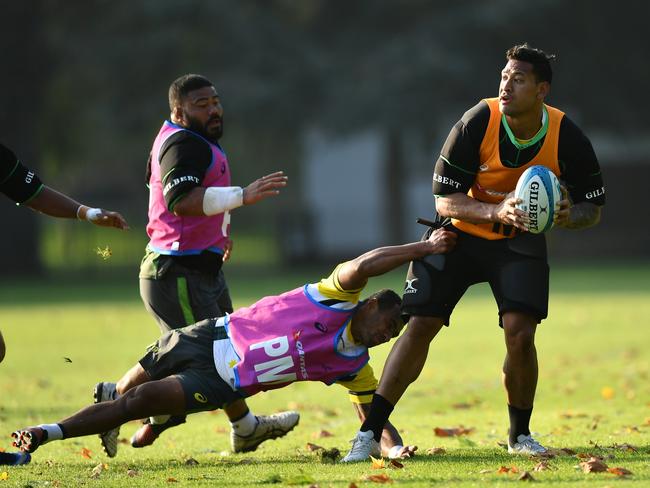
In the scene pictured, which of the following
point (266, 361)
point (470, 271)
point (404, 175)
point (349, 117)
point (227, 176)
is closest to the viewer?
point (266, 361)

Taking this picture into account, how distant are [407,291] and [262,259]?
3463 centimetres

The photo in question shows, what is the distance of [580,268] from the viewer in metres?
33.2

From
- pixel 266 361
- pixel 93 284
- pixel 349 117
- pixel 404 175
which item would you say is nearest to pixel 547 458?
pixel 266 361

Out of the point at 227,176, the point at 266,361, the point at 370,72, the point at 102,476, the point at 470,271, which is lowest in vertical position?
the point at 102,476

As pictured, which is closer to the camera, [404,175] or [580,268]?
[580,268]

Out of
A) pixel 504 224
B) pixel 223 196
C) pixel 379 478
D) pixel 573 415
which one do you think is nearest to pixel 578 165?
pixel 504 224

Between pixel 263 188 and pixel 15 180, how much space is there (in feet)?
5.28

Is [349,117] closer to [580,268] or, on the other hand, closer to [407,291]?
[580,268]

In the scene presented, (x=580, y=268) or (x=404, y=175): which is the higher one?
(x=404, y=175)

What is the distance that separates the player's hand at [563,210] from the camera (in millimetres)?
7289

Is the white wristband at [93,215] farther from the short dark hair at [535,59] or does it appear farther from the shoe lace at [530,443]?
the shoe lace at [530,443]

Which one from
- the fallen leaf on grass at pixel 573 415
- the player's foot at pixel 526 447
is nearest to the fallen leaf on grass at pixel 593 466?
the player's foot at pixel 526 447

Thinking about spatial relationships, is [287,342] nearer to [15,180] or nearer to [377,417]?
[377,417]

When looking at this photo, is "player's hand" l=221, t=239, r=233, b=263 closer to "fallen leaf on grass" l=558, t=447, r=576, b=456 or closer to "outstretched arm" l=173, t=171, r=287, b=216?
"outstretched arm" l=173, t=171, r=287, b=216
